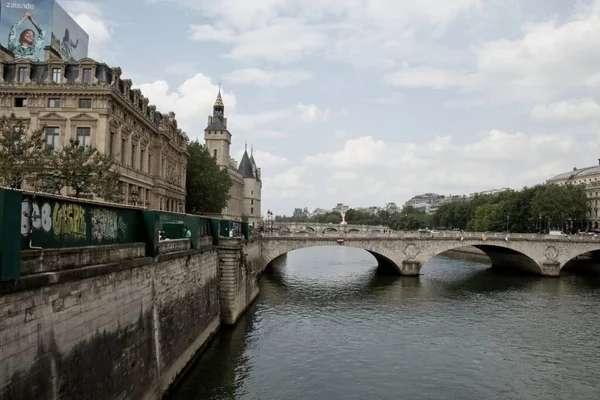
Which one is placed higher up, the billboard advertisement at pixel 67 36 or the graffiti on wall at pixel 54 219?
the billboard advertisement at pixel 67 36

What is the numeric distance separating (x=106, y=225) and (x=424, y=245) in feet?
151

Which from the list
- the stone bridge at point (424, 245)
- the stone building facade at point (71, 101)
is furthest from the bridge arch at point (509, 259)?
the stone building facade at point (71, 101)

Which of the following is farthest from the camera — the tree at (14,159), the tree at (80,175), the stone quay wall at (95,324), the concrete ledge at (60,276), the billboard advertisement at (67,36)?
the billboard advertisement at (67,36)

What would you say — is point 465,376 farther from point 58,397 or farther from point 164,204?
point 164,204

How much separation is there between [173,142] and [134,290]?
4324 cm

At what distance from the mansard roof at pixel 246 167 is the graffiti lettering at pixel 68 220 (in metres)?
116

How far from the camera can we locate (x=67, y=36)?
57.8m

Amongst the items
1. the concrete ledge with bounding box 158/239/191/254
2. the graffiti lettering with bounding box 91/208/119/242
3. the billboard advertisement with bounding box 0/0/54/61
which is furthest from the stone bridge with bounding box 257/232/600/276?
the graffiti lettering with bounding box 91/208/119/242

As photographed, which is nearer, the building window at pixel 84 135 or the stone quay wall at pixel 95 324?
the stone quay wall at pixel 95 324

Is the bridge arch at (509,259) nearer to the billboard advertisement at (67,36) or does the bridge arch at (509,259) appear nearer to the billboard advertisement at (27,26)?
the billboard advertisement at (67,36)

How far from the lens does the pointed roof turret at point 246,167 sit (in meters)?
128

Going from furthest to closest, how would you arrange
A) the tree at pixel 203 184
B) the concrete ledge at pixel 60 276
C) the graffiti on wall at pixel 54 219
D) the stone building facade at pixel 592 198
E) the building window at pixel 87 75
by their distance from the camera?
the stone building facade at pixel 592 198
the tree at pixel 203 184
the building window at pixel 87 75
the graffiti on wall at pixel 54 219
the concrete ledge at pixel 60 276

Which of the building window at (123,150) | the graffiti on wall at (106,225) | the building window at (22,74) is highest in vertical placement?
the building window at (22,74)

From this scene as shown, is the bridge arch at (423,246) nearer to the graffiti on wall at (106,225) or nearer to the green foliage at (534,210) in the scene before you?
the green foliage at (534,210)
